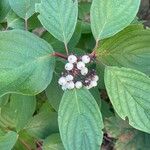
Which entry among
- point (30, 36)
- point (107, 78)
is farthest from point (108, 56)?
point (30, 36)

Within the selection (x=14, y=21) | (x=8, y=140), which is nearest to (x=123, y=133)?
(x=8, y=140)

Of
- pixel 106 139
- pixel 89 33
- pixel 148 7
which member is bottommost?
pixel 106 139

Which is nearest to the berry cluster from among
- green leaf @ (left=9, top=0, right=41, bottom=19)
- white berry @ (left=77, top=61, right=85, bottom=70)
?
white berry @ (left=77, top=61, right=85, bottom=70)

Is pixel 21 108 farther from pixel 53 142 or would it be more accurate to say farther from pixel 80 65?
pixel 80 65

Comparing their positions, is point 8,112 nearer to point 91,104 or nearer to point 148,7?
point 91,104

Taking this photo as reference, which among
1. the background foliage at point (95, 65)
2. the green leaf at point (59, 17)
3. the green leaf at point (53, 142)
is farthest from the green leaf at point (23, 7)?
the green leaf at point (53, 142)

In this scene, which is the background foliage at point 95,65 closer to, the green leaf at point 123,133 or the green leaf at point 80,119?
the green leaf at point 80,119
